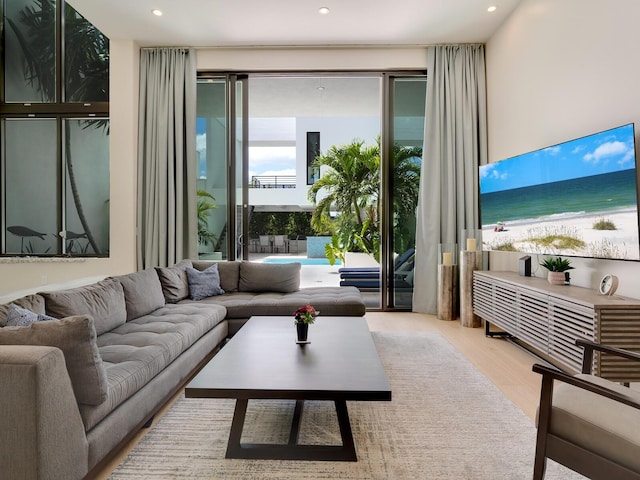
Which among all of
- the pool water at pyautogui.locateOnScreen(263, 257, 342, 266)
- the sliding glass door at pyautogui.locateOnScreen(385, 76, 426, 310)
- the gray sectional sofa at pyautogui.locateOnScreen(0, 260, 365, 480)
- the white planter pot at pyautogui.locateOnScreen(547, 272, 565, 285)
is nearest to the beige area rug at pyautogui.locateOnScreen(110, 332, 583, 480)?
the gray sectional sofa at pyautogui.locateOnScreen(0, 260, 365, 480)

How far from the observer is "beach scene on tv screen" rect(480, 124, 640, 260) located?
2.54 metres

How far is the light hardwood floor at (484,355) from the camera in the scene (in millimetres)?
2521

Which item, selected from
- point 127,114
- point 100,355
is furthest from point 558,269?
point 127,114

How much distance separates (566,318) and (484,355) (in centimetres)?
101

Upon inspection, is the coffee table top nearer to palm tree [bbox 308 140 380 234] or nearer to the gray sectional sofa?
the gray sectional sofa

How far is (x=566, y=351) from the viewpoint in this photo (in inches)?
104

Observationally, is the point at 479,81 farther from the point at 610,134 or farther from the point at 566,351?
the point at 566,351

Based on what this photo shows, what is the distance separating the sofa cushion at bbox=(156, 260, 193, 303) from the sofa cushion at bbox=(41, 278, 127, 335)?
0.68 meters

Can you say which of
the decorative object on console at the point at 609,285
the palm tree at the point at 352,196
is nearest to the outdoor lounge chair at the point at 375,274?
the palm tree at the point at 352,196

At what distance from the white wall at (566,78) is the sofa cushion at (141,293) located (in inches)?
133

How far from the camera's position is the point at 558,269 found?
325cm

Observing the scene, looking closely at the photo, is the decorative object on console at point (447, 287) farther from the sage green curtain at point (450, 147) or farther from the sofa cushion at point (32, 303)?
the sofa cushion at point (32, 303)

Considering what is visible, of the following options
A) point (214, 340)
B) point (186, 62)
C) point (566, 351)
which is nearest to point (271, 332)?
point (214, 340)

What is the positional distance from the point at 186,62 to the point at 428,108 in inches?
120
